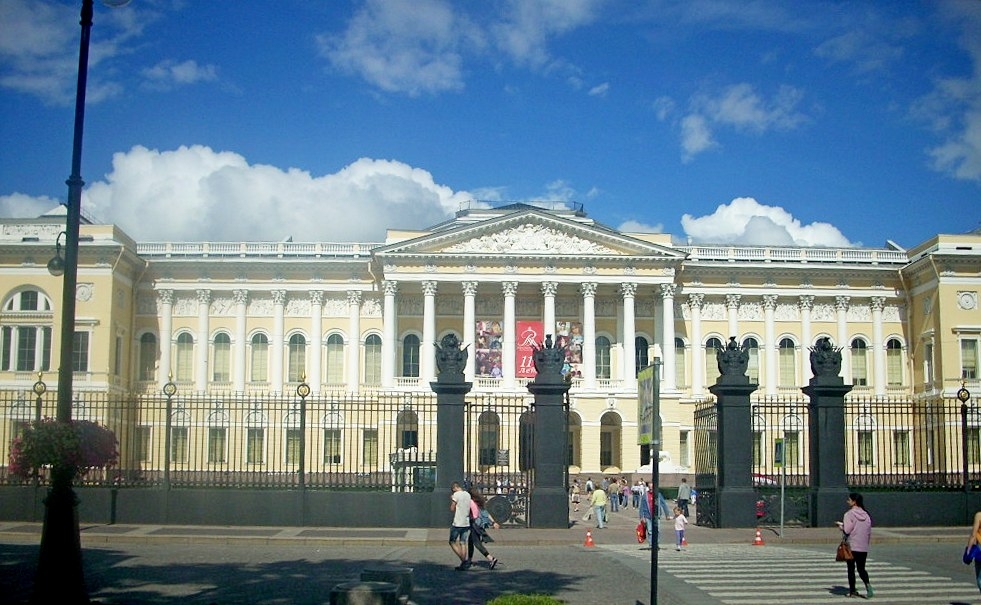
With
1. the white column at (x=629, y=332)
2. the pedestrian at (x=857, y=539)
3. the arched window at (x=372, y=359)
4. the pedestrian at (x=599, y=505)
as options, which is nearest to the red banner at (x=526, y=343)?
the white column at (x=629, y=332)

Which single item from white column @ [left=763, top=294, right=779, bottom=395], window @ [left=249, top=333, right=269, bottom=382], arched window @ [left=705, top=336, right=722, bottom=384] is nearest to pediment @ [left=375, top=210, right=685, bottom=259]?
arched window @ [left=705, top=336, right=722, bottom=384]

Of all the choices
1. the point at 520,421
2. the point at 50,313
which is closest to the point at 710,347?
the point at 50,313

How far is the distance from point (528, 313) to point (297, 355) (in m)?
13.0

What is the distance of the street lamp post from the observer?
1327 cm

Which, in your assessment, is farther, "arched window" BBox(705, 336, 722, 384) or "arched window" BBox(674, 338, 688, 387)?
"arched window" BBox(705, 336, 722, 384)

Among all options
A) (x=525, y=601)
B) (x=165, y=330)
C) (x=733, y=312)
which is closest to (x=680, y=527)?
(x=525, y=601)

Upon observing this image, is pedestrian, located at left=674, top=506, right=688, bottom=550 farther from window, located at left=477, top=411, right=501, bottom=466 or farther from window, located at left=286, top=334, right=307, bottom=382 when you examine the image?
window, located at left=286, top=334, right=307, bottom=382

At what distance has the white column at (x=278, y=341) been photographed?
204 ft

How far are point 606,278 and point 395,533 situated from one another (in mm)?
37354

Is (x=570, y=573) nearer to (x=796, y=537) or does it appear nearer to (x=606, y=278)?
(x=796, y=537)

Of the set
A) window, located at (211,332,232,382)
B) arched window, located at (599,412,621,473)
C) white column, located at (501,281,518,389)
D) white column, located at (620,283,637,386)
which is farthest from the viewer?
window, located at (211,332,232,382)

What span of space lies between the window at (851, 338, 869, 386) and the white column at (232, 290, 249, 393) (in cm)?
3378

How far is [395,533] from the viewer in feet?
80.8

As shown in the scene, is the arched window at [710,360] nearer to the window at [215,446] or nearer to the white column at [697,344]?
the white column at [697,344]
